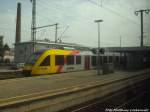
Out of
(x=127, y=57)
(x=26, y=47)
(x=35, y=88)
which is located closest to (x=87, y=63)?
(x=35, y=88)

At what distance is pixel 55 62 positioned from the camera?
23.7 meters

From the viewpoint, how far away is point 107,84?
1402 cm

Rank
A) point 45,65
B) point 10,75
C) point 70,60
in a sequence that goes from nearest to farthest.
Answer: point 45,65
point 10,75
point 70,60

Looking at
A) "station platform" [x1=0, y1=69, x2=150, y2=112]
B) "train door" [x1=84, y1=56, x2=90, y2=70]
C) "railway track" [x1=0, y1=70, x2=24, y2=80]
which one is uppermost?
"train door" [x1=84, y1=56, x2=90, y2=70]

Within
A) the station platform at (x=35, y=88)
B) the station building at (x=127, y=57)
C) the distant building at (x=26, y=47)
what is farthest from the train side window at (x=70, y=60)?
the distant building at (x=26, y=47)

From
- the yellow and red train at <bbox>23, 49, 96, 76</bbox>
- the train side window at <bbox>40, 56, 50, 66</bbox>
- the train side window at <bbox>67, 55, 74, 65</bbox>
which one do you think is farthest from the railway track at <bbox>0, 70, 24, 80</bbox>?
the train side window at <bbox>67, 55, 74, 65</bbox>

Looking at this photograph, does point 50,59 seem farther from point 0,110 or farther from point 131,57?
point 131,57

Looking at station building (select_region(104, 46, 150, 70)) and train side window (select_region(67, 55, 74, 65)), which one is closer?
train side window (select_region(67, 55, 74, 65))

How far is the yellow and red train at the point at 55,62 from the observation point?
21.9m

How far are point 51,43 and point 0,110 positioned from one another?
5573cm

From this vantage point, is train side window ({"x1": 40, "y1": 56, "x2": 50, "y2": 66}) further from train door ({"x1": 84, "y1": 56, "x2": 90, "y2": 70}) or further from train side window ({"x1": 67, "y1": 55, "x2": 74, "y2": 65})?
train door ({"x1": 84, "y1": 56, "x2": 90, "y2": 70})

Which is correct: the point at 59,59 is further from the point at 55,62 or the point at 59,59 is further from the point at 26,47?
the point at 26,47

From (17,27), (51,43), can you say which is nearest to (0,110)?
(51,43)

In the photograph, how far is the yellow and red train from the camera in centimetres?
2189
